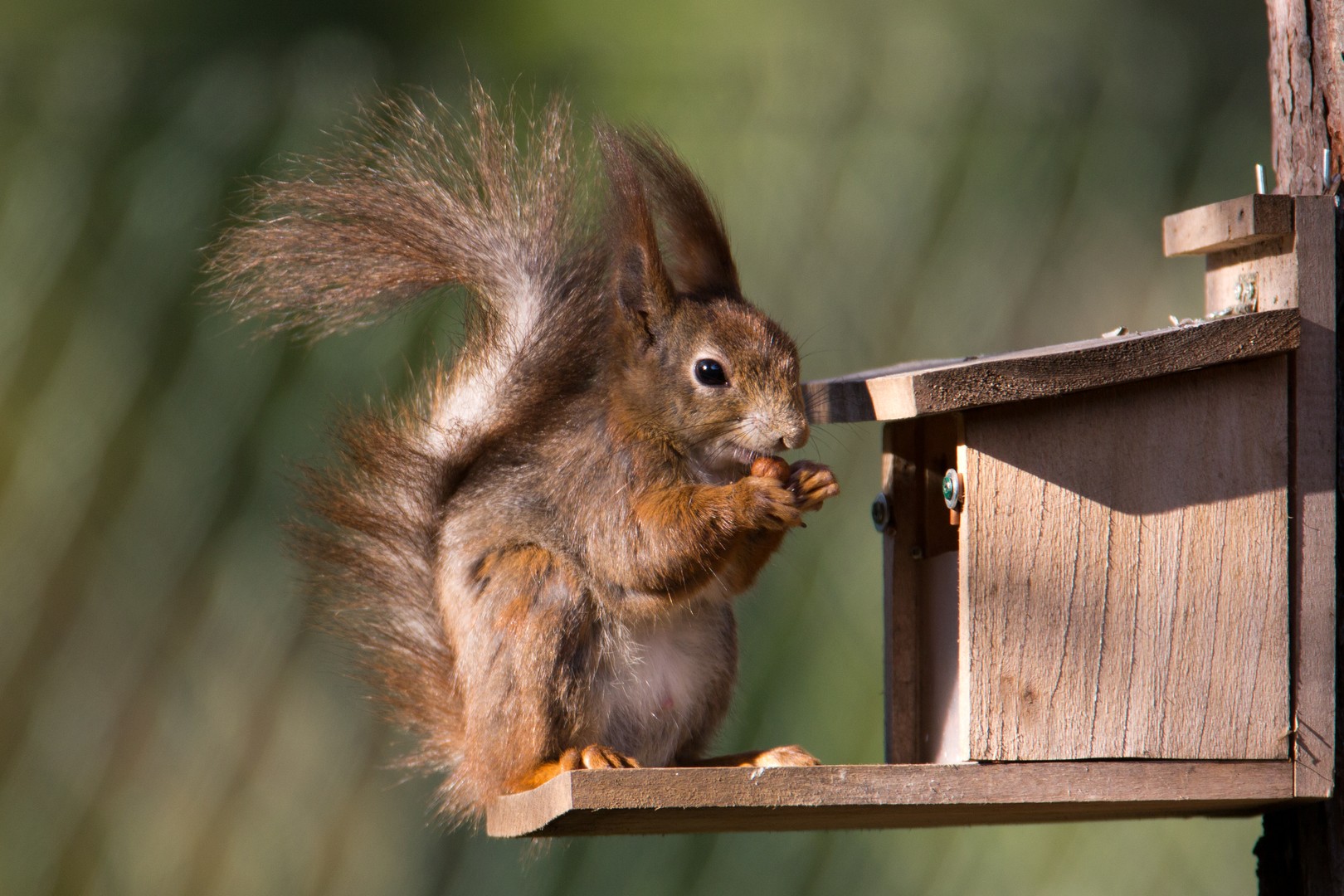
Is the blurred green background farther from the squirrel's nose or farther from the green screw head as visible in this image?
the green screw head

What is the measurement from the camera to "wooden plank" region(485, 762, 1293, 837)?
4.09ft

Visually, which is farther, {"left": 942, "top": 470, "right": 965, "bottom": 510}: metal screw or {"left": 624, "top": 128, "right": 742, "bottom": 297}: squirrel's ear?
{"left": 624, "top": 128, "right": 742, "bottom": 297}: squirrel's ear

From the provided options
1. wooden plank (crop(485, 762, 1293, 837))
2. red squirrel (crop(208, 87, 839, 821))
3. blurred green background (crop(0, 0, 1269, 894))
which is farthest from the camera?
blurred green background (crop(0, 0, 1269, 894))

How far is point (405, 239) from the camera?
162cm

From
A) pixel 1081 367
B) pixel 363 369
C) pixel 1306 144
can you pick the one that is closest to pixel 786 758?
pixel 1081 367

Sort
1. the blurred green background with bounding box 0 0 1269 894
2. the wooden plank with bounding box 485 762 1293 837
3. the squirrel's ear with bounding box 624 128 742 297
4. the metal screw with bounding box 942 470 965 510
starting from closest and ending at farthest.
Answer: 1. the wooden plank with bounding box 485 762 1293 837
2. the metal screw with bounding box 942 470 965 510
3. the squirrel's ear with bounding box 624 128 742 297
4. the blurred green background with bounding box 0 0 1269 894

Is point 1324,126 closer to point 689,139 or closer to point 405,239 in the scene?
point 405,239

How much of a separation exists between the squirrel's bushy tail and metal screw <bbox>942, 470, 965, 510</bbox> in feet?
1.42

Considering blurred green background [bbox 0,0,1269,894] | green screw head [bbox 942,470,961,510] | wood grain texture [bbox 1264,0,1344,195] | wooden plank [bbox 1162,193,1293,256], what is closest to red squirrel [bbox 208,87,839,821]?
green screw head [bbox 942,470,961,510]

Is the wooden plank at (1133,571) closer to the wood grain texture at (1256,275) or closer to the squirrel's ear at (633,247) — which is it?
the wood grain texture at (1256,275)

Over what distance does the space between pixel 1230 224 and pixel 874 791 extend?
0.65 meters

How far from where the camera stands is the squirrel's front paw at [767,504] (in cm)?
141

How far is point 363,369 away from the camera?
2791 millimetres

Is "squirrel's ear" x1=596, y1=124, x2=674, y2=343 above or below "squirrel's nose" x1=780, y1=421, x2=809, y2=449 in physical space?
above
